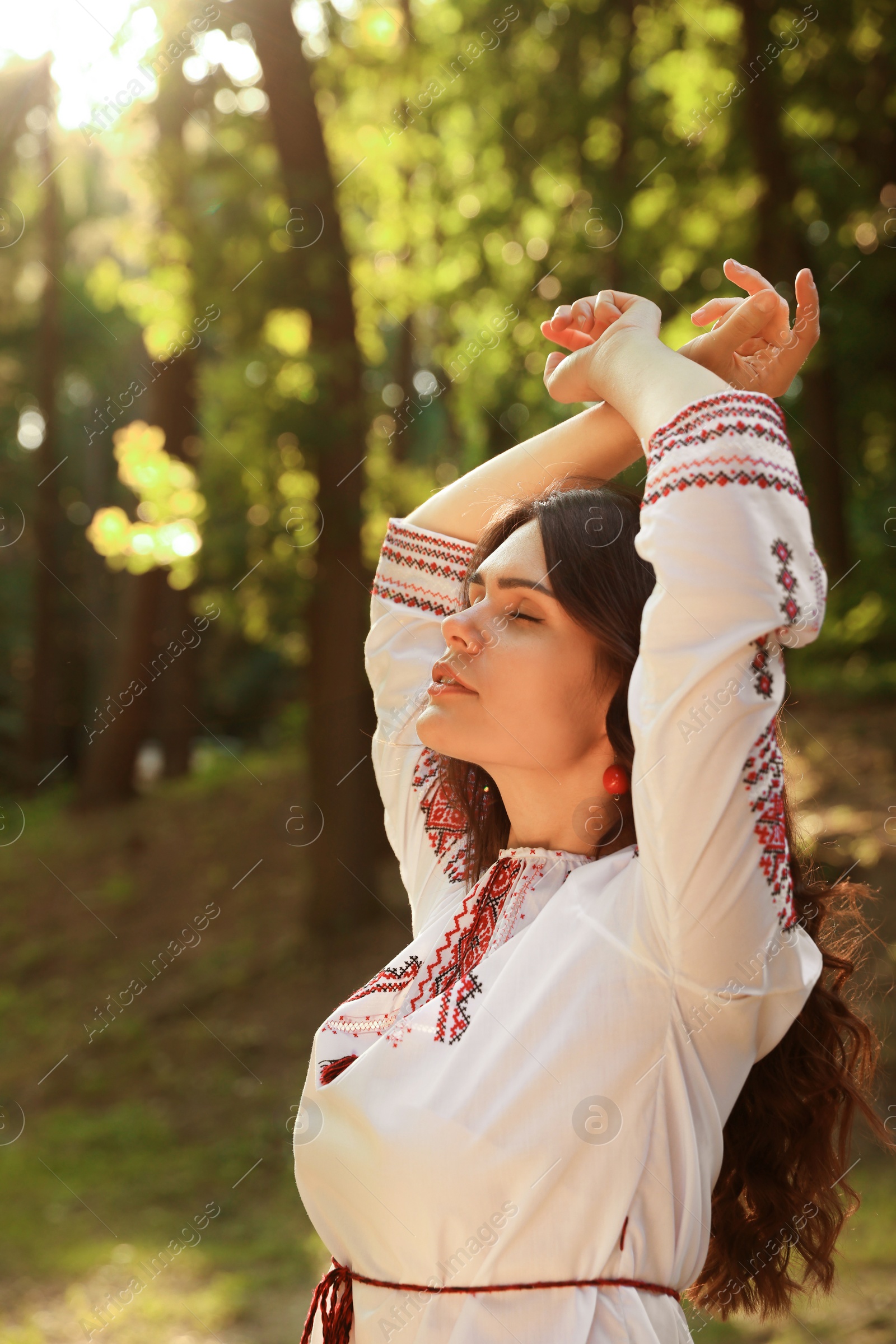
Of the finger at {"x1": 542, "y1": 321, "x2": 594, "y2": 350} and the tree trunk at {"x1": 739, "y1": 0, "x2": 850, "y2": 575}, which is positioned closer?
the finger at {"x1": 542, "y1": 321, "x2": 594, "y2": 350}

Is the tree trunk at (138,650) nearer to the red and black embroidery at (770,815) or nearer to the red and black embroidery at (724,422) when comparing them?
the red and black embroidery at (724,422)

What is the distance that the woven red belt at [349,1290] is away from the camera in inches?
50.3

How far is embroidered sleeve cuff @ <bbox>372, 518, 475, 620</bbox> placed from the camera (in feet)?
6.33

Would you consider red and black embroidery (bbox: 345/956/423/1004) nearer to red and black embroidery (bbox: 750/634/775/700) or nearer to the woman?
the woman

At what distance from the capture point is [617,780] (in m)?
1.54

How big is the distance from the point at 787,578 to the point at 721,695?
0.46 ft

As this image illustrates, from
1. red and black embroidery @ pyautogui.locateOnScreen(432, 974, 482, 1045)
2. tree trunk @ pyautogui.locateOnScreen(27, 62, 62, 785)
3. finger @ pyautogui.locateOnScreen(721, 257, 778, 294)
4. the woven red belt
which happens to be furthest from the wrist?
tree trunk @ pyautogui.locateOnScreen(27, 62, 62, 785)

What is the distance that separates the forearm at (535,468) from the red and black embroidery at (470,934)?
1.91 ft

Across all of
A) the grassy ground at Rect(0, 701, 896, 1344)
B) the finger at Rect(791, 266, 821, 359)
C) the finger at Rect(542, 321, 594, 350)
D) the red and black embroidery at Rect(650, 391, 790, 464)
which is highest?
the finger at Rect(542, 321, 594, 350)

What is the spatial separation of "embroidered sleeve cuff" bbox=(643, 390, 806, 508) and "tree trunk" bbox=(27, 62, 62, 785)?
12787 mm

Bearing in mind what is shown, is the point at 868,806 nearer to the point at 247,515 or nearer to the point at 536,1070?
the point at 247,515

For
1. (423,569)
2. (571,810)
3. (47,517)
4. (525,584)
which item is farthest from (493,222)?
(47,517)

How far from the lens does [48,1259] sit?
526 centimetres

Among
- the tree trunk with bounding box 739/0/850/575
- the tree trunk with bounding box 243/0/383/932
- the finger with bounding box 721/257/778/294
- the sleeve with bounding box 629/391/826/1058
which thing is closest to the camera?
the sleeve with bounding box 629/391/826/1058
